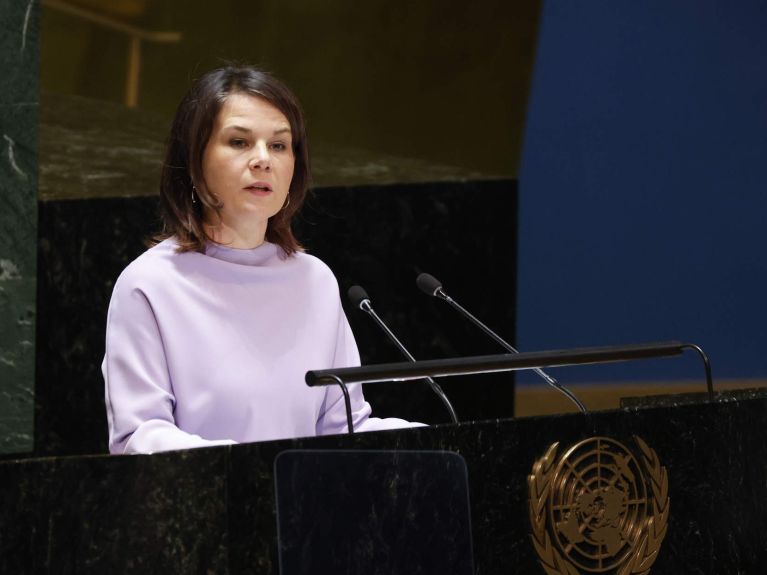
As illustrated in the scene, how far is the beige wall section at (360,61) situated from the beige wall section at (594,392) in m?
1.01

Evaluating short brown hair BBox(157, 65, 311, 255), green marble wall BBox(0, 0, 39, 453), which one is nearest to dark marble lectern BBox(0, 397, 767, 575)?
short brown hair BBox(157, 65, 311, 255)

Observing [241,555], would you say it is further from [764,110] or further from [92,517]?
[764,110]

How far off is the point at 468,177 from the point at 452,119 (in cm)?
26

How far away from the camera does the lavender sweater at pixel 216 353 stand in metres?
2.85

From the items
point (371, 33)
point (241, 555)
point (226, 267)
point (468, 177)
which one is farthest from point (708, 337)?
point (241, 555)

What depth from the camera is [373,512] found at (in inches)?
94.1

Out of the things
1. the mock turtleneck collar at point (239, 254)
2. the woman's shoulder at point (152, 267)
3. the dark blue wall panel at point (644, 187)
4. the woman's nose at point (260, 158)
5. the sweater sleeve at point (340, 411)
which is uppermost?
the dark blue wall panel at point (644, 187)

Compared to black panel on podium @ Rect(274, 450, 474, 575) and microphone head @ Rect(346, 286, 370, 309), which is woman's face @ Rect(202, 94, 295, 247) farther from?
black panel on podium @ Rect(274, 450, 474, 575)

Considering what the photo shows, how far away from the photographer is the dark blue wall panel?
21.4ft

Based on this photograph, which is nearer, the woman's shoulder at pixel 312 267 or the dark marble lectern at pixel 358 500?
the dark marble lectern at pixel 358 500

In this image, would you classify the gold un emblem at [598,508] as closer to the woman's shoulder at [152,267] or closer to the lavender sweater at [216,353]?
the lavender sweater at [216,353]

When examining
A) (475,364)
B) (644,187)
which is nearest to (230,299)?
(475,364)

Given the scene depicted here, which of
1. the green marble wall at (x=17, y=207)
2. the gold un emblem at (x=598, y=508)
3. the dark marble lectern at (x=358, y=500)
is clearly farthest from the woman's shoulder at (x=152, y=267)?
the green marble wall at (x=17, y=207)

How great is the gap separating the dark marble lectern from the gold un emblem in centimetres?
2
